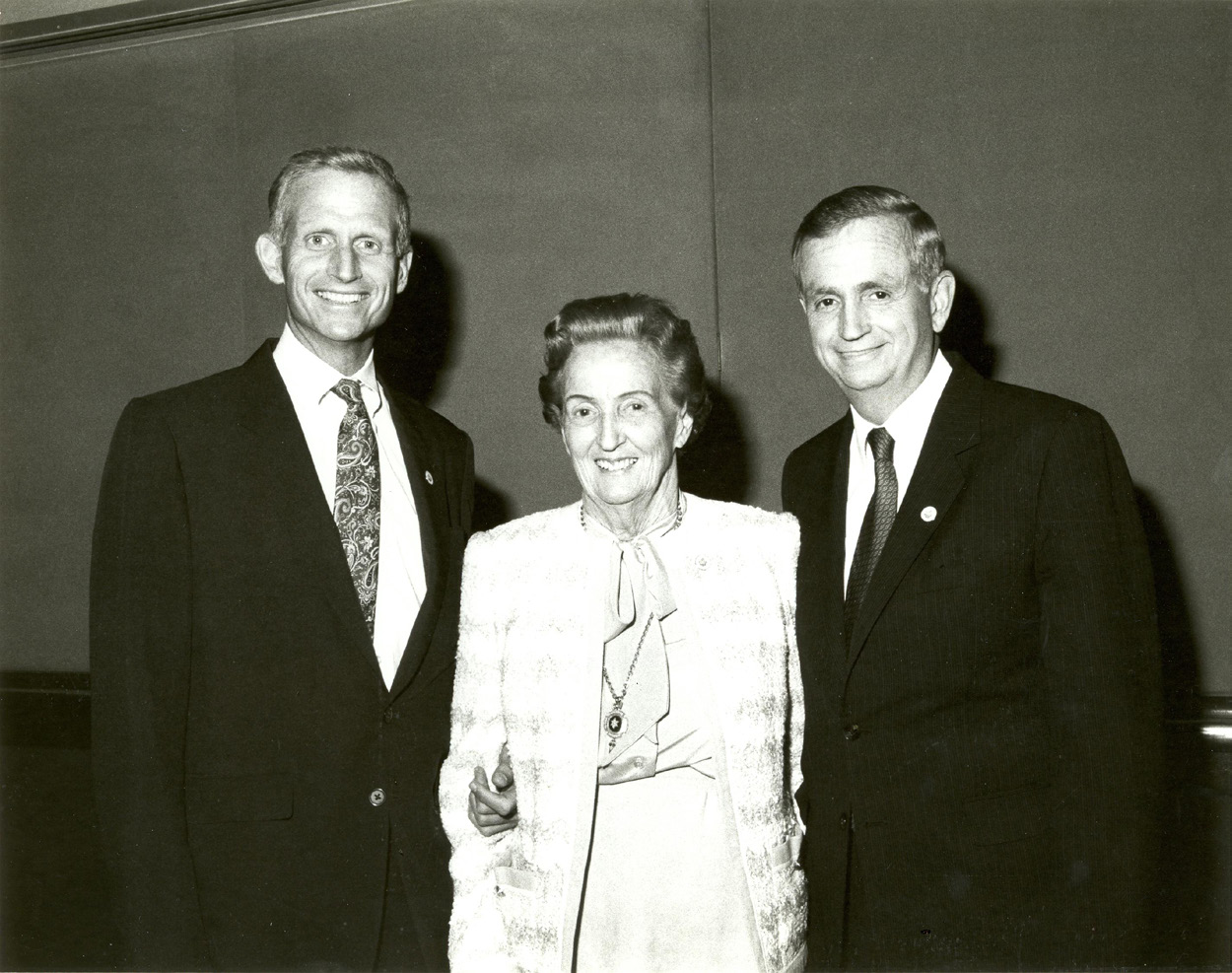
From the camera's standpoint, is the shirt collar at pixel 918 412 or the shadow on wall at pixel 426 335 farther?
the shadow on wall at pixel 426 335

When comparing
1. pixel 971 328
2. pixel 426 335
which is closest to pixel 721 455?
pixel 971 328

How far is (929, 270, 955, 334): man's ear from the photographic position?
7.18ft

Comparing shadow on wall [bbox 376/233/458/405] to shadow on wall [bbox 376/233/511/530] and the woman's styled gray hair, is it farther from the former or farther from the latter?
the woman's styled gray hair

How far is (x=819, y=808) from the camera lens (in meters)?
2.10

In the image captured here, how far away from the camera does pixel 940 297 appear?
2205 millimetres

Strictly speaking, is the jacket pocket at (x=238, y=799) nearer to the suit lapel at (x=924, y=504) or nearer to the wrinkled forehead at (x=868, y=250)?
the suit lapel at (x=924, y=504)

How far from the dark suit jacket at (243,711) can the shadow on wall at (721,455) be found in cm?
137

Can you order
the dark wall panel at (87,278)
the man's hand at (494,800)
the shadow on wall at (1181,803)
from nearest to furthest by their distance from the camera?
the man's hand at (494,800)
the shadow on wall at (1181,803)
the dark wall panel at (87,278)

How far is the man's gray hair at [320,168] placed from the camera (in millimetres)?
2340

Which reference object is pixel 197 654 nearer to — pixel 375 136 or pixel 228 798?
pixel 228 798

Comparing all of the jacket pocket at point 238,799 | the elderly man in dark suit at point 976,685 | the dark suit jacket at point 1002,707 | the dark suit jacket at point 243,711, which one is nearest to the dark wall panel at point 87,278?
the dark suit jacket at point 243,711

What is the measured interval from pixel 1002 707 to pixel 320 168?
1.83m

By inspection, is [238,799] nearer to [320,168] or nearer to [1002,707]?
[320,168]

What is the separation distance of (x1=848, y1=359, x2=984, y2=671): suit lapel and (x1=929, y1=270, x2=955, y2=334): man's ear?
0.25 meters
